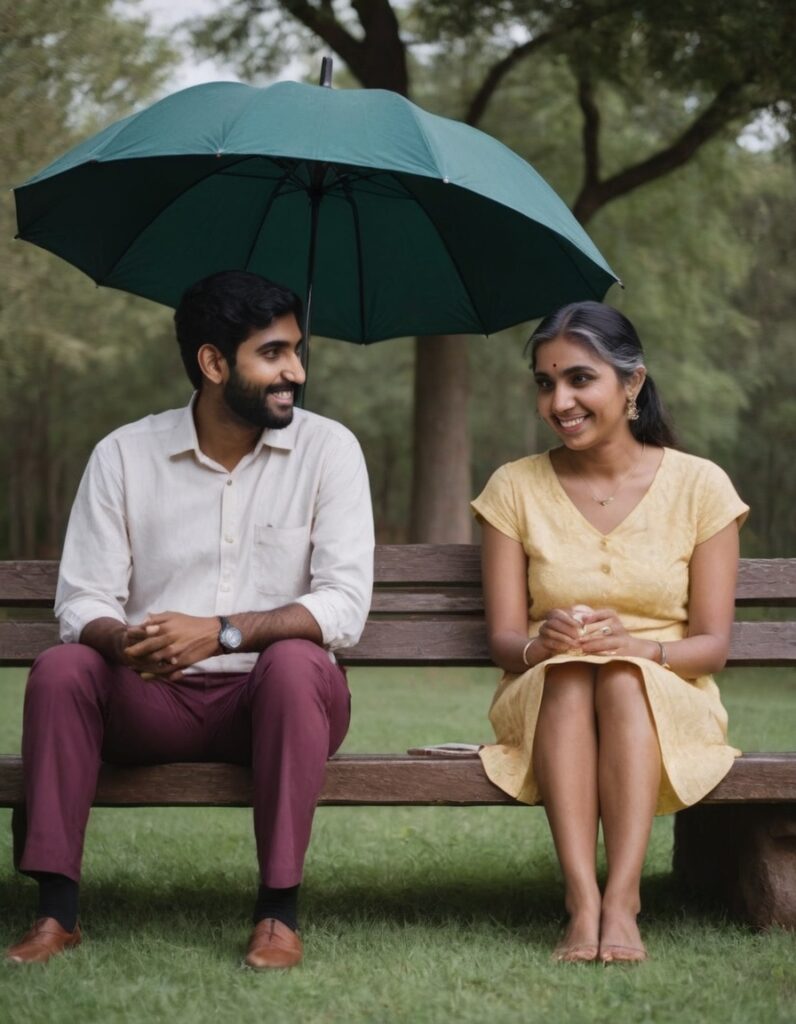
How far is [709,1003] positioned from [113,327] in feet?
A: 65.5

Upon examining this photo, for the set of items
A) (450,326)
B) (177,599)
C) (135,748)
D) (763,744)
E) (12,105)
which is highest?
(12,105)

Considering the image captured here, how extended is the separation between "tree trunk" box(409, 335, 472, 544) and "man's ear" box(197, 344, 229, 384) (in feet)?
31.8

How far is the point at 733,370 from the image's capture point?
81.9 feet

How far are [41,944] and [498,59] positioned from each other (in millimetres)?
12905

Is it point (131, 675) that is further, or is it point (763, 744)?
point (763, 744)

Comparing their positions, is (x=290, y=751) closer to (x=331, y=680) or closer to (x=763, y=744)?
(x=331, y=680)

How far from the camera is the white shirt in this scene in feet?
13.5

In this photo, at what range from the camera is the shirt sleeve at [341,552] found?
400 centimetres

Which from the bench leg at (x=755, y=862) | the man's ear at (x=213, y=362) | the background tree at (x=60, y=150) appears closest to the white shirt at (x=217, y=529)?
the man's ear at (x=213, y=362)

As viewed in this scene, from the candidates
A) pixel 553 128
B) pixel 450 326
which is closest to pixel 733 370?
pixel 553 128

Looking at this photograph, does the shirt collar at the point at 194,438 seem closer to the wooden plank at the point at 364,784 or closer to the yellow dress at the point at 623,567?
the yellow dress at the point at 623,567

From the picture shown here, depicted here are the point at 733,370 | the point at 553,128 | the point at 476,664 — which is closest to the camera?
the point at 476,664

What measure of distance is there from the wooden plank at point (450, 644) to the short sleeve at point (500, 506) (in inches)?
16.7

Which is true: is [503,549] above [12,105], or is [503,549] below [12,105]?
below
